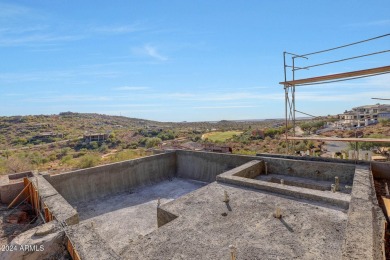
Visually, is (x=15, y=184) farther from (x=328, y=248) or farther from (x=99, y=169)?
(x=328, y=248)

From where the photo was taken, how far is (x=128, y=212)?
26.3ft

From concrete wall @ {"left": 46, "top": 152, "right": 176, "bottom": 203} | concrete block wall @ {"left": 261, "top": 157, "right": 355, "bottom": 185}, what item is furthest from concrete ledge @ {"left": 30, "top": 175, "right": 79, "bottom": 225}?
concrete block wall @ {"left": 261, "top": 157, "right": 355, "bottom": 185}

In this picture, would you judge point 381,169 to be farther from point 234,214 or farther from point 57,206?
point 57,206

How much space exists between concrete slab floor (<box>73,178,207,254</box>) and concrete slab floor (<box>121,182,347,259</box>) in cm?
189

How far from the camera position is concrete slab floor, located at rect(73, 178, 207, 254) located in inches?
264

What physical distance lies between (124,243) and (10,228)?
2.52 metres

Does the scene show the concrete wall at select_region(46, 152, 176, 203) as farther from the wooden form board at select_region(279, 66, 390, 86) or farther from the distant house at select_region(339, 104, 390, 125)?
the distant house at select_region(339, 104, 390, 125)

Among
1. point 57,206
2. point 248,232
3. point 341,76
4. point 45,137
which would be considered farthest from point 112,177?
point 45,137

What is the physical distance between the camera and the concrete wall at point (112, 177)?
28.2ft

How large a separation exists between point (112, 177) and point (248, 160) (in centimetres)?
526

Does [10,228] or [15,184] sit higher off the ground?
[15,184]

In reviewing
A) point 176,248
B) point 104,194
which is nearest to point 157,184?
point 104,194

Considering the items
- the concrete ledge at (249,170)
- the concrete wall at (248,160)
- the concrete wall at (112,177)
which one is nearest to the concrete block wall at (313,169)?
the concrete wall at (248,160)

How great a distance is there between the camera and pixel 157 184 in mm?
10867
